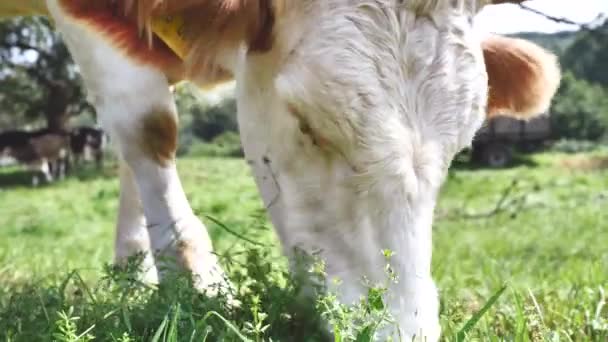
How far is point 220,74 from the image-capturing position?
6.63 ft

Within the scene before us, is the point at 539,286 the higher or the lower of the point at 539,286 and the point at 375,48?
the lower

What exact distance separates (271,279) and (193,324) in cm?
41

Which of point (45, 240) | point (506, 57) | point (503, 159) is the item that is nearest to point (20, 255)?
point (45, 240)

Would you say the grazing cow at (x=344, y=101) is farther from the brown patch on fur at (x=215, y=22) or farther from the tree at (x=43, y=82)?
the tree at (x=43, y=82)

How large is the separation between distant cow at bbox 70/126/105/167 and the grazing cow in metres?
19.6

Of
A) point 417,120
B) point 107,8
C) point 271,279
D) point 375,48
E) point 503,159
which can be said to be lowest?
point 503,159

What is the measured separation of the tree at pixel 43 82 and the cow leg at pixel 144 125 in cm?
1876

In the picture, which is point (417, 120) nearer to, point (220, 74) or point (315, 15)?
point (315, 15)

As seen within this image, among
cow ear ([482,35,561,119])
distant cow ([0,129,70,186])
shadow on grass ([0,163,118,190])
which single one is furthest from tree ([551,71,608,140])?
cow ear ([482,35,561,119])

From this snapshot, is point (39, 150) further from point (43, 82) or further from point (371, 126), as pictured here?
point (371, 126)

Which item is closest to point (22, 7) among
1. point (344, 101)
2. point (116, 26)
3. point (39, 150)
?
point (116, 26)

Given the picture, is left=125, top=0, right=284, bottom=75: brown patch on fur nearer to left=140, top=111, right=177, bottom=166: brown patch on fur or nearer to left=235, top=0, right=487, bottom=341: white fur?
left=235, top=0, right=487, bottom=341: white fur

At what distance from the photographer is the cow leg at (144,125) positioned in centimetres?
251

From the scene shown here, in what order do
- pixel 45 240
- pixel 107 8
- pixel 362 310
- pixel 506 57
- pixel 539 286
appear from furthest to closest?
1. pixel 45 240
2. pixel 539 286
3. pixel 506 57
4. pixel 107 8
5. pixel 362 310
